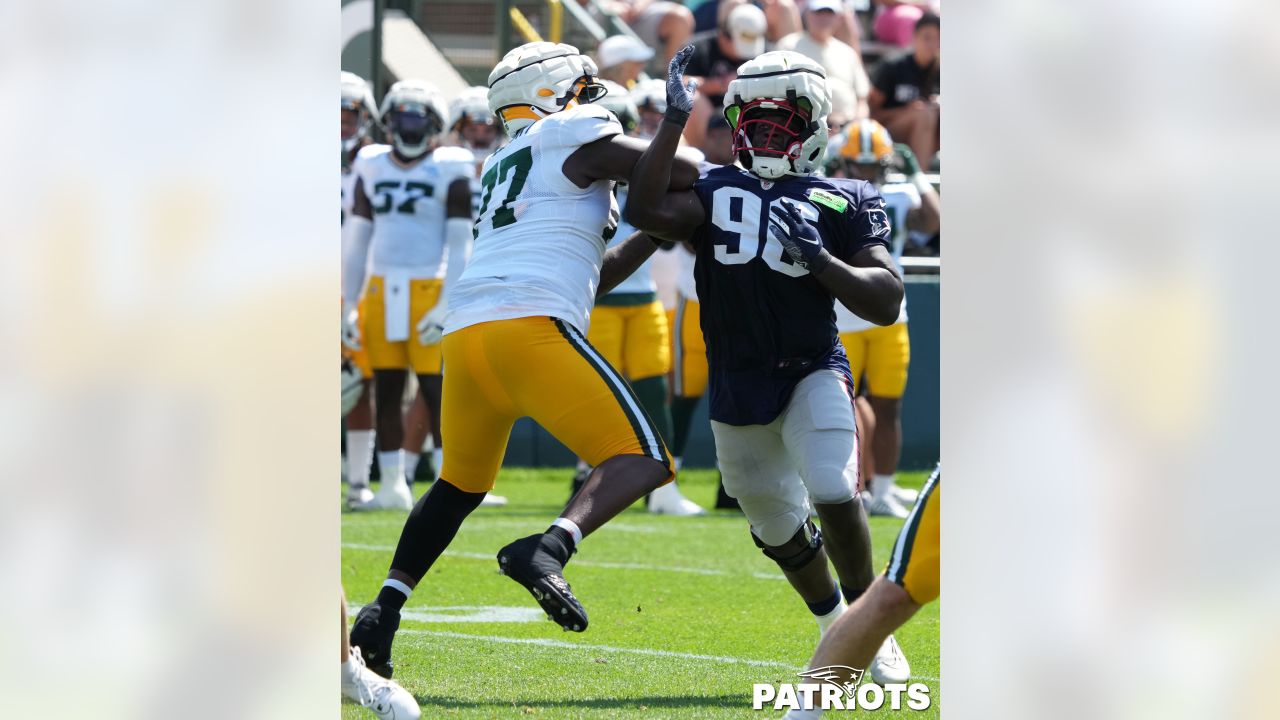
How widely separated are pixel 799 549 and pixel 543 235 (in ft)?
3.62

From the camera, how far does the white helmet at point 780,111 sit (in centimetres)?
471

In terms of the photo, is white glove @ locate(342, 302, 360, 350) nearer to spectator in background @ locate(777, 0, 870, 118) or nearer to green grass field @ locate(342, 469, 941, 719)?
green grass field @ locate(342, 469, 941, 719)

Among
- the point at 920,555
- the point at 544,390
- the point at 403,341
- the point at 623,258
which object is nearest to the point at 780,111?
the point at 623,258

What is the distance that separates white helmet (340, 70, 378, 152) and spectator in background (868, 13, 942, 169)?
392 cm

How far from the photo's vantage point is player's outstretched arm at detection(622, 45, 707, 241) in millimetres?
4434

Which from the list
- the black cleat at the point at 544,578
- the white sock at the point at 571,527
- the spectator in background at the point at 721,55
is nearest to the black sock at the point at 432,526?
the white sock at the point at 571,527

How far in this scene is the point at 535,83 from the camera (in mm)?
4828

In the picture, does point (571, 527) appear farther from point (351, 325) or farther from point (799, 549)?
point (351, 325)
